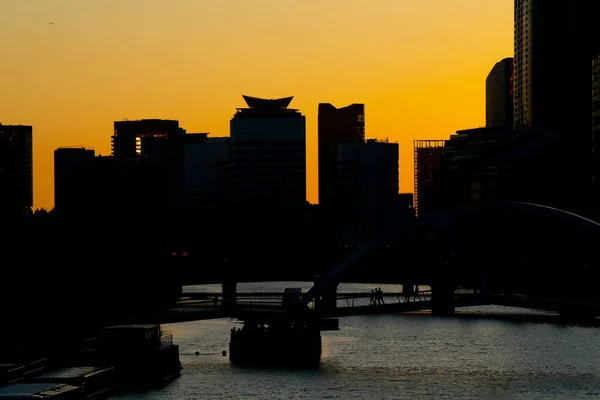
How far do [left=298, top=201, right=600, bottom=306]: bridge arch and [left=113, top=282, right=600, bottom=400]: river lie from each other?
14.3 ft

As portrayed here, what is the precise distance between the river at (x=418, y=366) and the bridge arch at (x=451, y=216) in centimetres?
435

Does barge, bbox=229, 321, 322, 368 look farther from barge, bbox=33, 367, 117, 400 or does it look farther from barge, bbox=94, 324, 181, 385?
barge, bbox=33, 367, 117, 400

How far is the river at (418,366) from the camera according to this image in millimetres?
89250

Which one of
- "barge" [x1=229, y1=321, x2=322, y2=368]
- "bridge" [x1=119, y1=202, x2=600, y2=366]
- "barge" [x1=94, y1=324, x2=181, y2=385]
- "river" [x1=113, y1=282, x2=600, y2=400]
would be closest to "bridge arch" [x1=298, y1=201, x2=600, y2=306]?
"bridge" [x1=119, y1=202, x2=600, y2=366]

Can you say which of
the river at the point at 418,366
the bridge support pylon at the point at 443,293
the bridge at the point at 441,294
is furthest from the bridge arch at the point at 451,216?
the bridge support pylon at the point at 443,293

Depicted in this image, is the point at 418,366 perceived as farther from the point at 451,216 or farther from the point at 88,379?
the point at 88,379

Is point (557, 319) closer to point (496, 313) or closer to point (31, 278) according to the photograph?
point (496, 313)

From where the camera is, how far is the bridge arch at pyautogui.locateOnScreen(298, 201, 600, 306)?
4500 inches

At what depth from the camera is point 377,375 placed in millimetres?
97562

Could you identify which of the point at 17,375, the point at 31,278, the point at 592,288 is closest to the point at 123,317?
the point at 31,278

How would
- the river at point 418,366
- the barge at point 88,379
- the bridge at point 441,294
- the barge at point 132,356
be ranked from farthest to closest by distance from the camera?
the bridge at point 441,294, the barge at point 132,356, the river at point 418,366, the barge at point 88,379

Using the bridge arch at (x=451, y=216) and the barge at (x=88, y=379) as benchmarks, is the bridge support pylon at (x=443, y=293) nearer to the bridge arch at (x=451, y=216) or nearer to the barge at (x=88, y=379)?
the bridge arch at (x=451, y=216)

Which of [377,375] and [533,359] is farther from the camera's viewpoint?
[533,359]

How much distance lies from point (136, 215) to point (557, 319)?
61.9m
